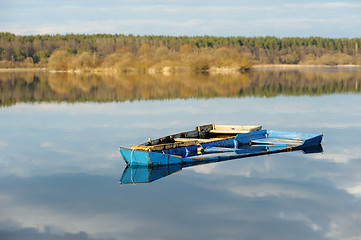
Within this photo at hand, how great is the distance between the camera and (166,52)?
113 meters

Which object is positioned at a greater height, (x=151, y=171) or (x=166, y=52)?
(x=166, y=52)

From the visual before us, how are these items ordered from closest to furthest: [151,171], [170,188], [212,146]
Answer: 1. [170,188]
2. [151,171]
3. [212,146]

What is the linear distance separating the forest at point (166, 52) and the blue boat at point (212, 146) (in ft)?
265

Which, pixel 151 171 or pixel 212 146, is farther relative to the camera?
pixel 212 146

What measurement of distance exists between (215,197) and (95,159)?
20.1ft

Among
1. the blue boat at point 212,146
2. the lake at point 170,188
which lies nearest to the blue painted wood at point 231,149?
the blue boat at point 212,146

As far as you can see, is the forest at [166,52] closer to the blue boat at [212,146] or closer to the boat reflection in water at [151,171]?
the blue boat at [212,146]

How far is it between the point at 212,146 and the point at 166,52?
314ft

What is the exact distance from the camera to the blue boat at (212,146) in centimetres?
1623

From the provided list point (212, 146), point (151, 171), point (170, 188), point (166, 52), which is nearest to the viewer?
point (170, 188)

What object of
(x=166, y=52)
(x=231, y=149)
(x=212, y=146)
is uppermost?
(x=166, y=52)

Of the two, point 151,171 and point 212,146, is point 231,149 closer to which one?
point 212,146

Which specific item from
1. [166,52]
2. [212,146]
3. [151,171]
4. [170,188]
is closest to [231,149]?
[212,146]

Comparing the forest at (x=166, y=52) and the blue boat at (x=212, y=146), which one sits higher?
the forest at (x=166, y=52)
